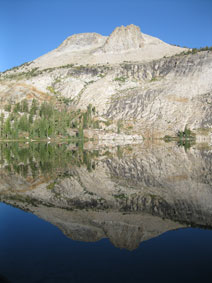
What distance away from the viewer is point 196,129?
4518 inches

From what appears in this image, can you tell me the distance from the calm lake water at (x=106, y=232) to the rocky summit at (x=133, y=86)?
101028 mm

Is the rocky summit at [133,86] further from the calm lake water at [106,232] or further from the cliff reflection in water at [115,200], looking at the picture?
the calm lake water at [106,232]

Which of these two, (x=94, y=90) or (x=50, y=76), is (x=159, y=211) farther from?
(x=50, y=76)

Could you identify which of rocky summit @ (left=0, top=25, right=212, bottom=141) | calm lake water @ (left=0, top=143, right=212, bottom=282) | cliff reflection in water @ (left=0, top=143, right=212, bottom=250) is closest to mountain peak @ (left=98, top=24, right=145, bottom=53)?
rocky summit @ (left=0, top=25, right=212, bottom=141)

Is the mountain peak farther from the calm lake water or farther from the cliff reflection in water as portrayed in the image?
the calm lake water

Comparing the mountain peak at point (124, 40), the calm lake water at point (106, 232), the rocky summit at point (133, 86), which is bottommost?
the calm lake water at point (106, 232)

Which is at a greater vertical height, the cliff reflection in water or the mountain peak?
the mountain peak

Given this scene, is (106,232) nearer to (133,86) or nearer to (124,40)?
(133,86)

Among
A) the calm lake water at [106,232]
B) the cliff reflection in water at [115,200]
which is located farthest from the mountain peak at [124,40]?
the calm lake water at [106,232]

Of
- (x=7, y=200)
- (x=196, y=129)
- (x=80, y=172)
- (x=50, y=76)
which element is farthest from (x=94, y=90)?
(x=7, y=200)

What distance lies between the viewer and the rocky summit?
12125cm

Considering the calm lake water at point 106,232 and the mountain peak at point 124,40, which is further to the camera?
the mountain peak at point 124,40

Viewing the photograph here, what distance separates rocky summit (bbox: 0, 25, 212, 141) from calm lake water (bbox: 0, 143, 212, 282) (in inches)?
3977

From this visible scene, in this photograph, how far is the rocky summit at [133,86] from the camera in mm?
121250
